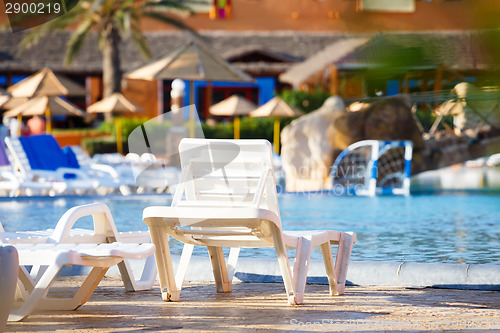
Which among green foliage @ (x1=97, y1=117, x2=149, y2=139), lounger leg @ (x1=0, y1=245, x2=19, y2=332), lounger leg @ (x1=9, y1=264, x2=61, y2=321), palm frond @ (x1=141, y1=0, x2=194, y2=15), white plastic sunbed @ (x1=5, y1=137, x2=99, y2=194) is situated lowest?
green foliage @ (x1=97, y1=117, x2=149, y2=139)

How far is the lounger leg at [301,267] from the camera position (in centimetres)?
416

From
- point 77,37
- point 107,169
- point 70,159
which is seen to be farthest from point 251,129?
point 70,159

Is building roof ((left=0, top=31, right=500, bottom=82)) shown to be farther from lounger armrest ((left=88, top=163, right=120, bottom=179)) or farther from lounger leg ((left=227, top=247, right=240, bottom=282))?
lounger leg ((left=227, top=247, right=240, bottom=282))

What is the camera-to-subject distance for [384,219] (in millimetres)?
9641

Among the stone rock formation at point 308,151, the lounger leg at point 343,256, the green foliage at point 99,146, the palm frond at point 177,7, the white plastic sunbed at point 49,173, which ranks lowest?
the green foliage at point 99,146

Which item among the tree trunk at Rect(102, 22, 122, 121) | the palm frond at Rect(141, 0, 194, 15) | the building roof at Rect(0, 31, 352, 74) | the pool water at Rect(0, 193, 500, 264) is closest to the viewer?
the pool water at Rect(0, 193, 500, 264)

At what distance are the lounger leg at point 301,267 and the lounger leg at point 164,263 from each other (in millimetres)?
600

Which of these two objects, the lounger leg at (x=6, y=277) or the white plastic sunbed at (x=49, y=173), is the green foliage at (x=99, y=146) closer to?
the white plastic sunbed at (x=49, y=173)

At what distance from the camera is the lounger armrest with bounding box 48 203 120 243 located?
4.12 metres

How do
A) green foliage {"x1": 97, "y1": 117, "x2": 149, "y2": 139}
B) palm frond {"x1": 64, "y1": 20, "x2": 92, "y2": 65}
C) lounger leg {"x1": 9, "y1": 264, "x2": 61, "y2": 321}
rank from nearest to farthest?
lounger leg {"x1": 9, "y1": 264, "x2": 61, "y2": 321}, green foliage {"x1": 97, "y1": 117, "x2": 149, "y2": 139}, palm frond {"x1": 64, "y1": 20, "x2": 92, "y2": 65}

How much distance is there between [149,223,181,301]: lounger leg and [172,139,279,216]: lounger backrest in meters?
0.19

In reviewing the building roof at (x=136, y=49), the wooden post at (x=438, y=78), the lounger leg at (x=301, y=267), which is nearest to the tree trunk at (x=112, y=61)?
the building roof at (x=136, y=49)

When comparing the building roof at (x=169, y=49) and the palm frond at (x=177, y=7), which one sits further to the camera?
the building roof at (x=169, y=49)

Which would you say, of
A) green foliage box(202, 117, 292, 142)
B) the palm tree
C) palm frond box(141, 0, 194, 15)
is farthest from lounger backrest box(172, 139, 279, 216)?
green foliage box(202, 117, 292, 142)
